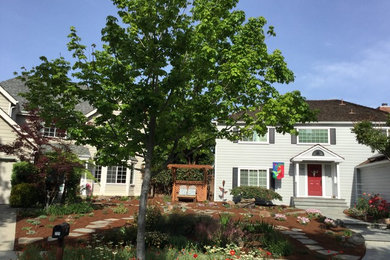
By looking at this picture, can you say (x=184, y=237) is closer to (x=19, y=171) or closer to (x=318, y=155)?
(x=19, y=171)

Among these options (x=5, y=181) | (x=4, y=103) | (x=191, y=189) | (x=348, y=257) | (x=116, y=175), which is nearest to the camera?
(x=348, y=257)

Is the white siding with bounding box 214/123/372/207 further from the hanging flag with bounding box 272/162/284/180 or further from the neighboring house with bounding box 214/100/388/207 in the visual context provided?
the hanging flag with bounding box 272/162/284/180

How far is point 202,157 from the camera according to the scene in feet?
82.9

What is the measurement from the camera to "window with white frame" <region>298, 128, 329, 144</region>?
1994 centimetres

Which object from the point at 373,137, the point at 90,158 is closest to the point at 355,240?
the point at 373,137

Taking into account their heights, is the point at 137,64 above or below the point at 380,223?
above

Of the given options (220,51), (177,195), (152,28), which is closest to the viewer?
(152,28)

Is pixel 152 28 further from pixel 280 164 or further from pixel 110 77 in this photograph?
pixel 280 164

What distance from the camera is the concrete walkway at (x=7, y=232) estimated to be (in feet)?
22.6

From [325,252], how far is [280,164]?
12002 mm

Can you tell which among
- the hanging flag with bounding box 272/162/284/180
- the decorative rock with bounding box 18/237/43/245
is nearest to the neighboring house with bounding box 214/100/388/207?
the hanging flag with bounding box 272/162/284/180

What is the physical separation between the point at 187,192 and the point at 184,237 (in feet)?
35.5

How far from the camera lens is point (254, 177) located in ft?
64.7

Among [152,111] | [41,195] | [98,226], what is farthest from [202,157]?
[152,111]
